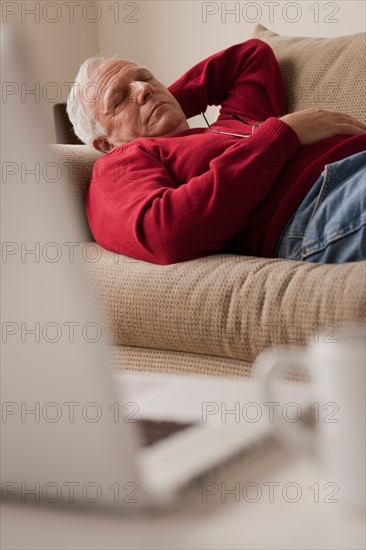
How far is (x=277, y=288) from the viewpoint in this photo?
1230 mm

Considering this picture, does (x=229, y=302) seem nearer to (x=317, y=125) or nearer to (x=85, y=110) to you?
(x=317, y=125)

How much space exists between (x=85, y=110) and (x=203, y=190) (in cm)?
63

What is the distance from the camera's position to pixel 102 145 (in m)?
2.00

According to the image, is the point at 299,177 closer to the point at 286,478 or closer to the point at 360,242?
the point at 360,242

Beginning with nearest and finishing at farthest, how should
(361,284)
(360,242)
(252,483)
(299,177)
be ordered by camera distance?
(252,483)
(361,284)
(360,242)
(299,177)

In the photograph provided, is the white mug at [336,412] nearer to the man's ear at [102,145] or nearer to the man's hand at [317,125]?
the man's hand at [317,125]

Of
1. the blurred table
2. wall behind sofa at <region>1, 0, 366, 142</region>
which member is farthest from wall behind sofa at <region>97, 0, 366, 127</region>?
the blurred table

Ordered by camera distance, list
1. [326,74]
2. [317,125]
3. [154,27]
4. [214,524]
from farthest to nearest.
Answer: [154,27]
[326,74]
[317,125]
[214,524]

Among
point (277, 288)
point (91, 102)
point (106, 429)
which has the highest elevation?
point (106, 429)

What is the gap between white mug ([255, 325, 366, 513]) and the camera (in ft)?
1.54

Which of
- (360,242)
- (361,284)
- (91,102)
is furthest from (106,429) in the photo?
(91,102)

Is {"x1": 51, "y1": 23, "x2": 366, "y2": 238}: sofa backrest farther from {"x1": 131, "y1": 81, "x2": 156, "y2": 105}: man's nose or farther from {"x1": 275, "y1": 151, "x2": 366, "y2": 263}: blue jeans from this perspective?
{"x1": 275, "y1": 151, "x2": 366, "y2": 263}: blue jeans

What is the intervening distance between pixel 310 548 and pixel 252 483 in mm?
65

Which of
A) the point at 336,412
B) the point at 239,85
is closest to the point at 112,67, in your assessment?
the point at 239,85
